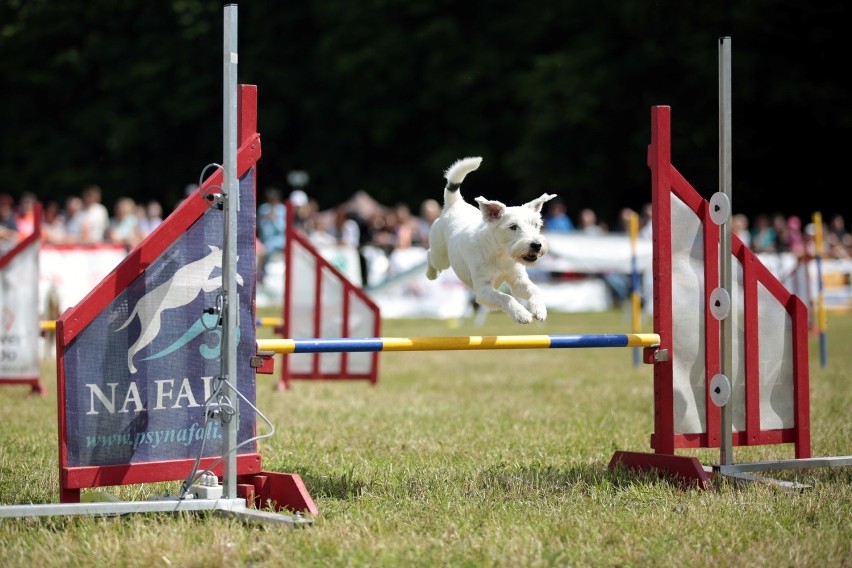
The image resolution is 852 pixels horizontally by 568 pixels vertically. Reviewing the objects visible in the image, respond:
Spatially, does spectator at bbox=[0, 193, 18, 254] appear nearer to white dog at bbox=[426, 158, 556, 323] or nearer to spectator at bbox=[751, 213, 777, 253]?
white dog at bbox=[426, 158, 556, 323]

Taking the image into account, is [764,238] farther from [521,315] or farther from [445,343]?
[445,343]

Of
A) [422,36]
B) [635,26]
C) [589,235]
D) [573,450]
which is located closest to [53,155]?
[422,36]

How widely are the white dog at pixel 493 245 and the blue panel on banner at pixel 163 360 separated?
1.33 meters

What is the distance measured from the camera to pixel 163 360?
16.5 ft

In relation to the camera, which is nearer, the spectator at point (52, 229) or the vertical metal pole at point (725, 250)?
the vertical metal pole at point (725, 250)

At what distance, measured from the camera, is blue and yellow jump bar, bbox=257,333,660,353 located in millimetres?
5219

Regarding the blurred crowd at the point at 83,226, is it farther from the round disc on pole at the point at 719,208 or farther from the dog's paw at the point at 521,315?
the round disc on pole at the point at 719,208

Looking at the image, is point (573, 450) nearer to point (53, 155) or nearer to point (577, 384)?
point (577, 384)

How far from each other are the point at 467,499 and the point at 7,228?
14339 mm

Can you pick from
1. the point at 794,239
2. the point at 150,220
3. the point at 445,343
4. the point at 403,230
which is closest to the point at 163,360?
the point at 445,343

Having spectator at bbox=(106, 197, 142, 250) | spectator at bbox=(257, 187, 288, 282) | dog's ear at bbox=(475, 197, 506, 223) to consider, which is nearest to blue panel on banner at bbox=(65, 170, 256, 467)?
dog's ear at bbox=(475, 197, 506, 223)

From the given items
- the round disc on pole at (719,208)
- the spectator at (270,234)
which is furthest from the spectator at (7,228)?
the round disc on pole at (719,208)

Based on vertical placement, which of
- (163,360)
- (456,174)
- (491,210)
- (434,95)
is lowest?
(163,360)

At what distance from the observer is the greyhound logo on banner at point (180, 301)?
16.4ft
